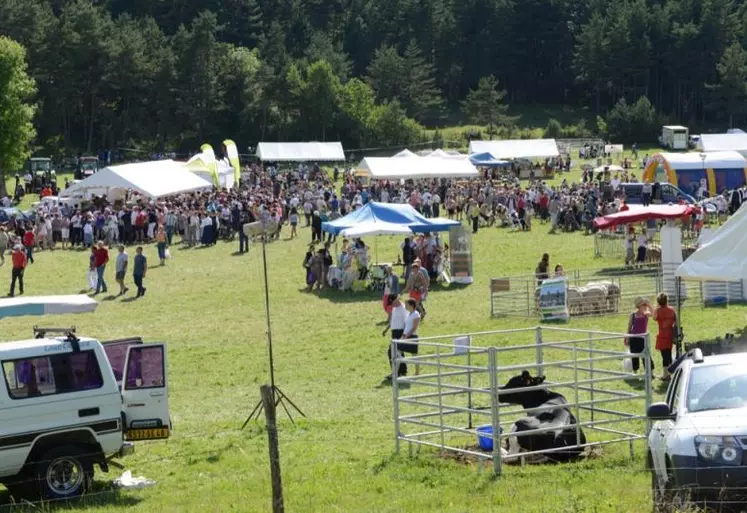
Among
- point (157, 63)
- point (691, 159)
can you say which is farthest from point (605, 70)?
point (691, 159)

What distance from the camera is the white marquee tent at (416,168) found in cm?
5231

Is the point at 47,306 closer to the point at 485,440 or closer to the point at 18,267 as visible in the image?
the point at 485,440

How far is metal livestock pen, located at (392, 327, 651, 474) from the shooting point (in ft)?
41.8

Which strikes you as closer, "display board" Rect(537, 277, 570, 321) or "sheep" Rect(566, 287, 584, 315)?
"display board" Rect(537, 277, 570, 321)

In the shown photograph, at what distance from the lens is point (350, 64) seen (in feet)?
420

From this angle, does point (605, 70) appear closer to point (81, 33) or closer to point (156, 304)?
point (81, 33)

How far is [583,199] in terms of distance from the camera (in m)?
47.2

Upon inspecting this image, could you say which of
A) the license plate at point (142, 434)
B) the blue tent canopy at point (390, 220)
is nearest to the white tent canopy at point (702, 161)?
the blue tent canopy at point (390, 220)

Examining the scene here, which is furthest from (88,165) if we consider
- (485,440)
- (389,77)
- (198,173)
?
(485,440)

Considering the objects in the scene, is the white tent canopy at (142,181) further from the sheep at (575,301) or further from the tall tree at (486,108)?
the tall tree at (486,108)

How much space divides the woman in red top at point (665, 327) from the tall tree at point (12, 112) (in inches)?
2240

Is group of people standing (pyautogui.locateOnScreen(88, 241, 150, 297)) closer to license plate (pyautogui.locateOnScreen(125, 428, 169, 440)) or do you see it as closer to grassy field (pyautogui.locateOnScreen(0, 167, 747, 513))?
grassy field (pyautogui.locateOnScreen(0, 167, 747, 513))

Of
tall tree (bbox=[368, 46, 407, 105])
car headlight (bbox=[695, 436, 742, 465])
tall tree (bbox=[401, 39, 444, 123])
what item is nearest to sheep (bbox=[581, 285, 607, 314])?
car headlight (bbox=[695, 436, 742, 465])

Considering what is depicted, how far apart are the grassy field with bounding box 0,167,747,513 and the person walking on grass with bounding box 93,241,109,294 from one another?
1098mm
